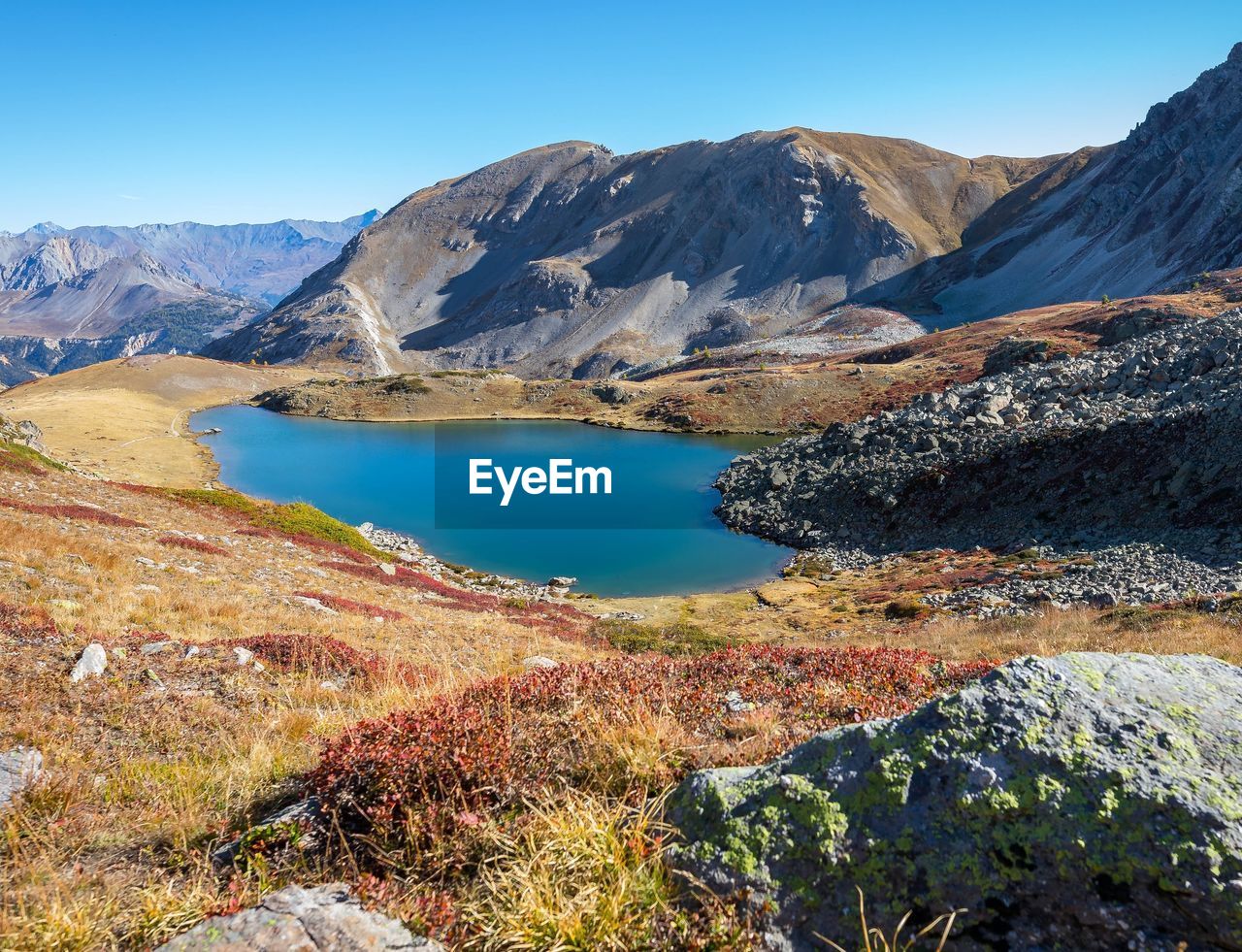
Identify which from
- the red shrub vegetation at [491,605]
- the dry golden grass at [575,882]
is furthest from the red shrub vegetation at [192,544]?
the dry golden grass at [575,882]

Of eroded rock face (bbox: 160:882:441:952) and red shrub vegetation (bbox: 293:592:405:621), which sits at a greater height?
eroded rock face (bbox: 160:882:441:952)

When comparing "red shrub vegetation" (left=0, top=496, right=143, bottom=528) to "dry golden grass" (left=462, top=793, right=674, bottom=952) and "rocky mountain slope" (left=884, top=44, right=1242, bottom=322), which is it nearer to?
"dry golden grass" (left=462, top=793, right=674, bottom=952)

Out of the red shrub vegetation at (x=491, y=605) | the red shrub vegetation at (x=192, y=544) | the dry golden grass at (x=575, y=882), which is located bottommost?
the red shrub vegetation at (x=491, y=605)

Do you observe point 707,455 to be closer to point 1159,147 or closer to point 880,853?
point 880,853

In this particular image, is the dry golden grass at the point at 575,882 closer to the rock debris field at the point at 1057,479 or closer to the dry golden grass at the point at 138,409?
the rock debris field at the point at 1057,479

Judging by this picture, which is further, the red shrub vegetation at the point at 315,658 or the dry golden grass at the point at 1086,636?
the dry golden grass at the point at 1086,636

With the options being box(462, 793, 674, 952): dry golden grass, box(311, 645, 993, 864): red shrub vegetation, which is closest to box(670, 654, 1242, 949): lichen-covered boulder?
box(462, 793, 674, 952): dry golden grass

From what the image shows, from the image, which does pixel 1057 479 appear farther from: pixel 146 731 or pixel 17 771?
pixel 17 771
